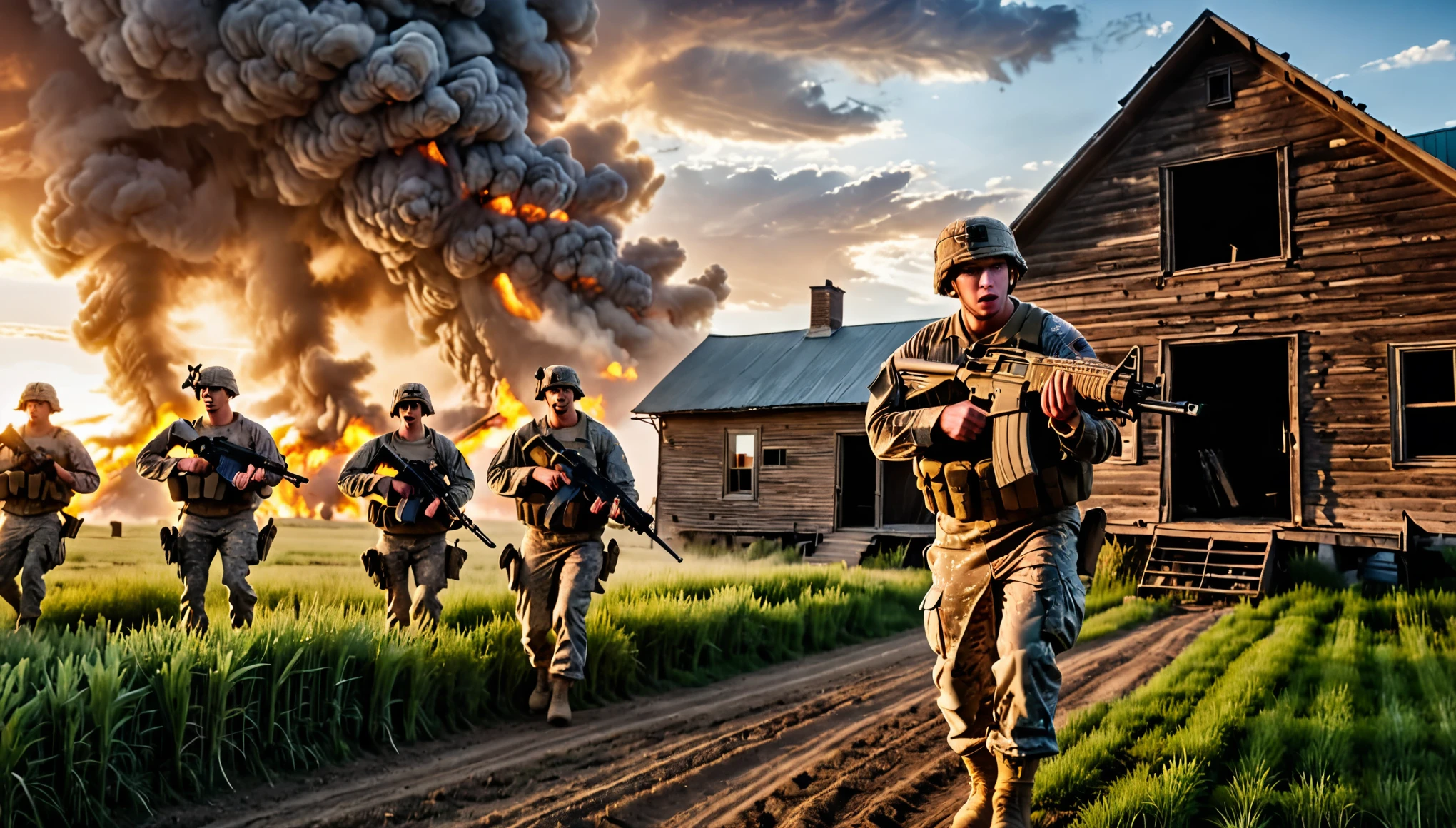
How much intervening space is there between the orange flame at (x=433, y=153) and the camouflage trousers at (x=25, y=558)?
30.6 m

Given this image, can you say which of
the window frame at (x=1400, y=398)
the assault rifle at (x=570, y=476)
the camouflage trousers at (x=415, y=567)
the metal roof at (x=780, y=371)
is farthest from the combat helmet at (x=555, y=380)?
the metal roof at (x=780, y=371)

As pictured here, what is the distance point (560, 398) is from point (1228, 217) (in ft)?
50.3

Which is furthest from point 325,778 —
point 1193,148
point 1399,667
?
point 1193,148

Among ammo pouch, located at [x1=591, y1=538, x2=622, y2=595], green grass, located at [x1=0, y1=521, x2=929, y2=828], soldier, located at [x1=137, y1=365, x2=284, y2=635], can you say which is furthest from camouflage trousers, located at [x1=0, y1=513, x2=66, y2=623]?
ammo pouch, located at [x1=591, y1=538, x2=622, y2=595]

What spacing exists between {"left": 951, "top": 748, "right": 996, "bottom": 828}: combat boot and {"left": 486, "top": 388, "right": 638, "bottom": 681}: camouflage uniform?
347 cm

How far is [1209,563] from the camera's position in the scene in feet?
43.5

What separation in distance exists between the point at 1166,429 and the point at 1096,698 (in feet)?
28.8

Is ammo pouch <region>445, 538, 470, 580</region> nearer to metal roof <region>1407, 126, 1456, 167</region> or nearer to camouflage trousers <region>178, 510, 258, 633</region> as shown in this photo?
camouflage trousers <region>178, 510, 258, 633</region>

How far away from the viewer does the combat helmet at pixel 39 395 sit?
889 centimetres

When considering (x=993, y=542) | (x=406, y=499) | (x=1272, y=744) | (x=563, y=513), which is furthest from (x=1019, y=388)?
(x=406, y=499)

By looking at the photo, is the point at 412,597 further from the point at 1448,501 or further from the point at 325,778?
the point at 1448,501

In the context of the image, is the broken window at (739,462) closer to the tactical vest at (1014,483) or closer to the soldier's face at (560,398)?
the soldier's face at (560,398)

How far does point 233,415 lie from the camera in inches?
322

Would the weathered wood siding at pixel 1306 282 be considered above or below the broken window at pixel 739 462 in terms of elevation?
above
